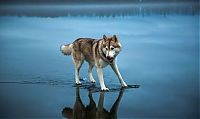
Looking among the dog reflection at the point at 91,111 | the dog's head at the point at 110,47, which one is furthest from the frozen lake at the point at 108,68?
the dog's head at the point at 110,47

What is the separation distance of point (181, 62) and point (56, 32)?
24.0 inches

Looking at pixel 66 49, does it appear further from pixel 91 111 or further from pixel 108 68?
pixel 91 111

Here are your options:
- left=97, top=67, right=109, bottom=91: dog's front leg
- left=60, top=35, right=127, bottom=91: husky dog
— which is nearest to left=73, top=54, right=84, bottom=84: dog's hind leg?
left=60, top=35, right=127, bottom=91: husky dog

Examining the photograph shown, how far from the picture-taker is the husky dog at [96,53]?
174 centimetres

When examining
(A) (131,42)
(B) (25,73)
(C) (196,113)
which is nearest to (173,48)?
(A) (131,42)

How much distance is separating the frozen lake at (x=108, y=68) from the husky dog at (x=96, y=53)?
0.08m

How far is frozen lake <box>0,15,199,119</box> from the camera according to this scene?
180cm

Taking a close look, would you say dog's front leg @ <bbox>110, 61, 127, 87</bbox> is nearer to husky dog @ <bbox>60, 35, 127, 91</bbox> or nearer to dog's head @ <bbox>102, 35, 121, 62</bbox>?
husky dog @ <bbox>60, 35, 127, 91</bbox>

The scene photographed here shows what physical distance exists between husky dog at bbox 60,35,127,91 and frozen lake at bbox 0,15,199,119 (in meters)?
0.08

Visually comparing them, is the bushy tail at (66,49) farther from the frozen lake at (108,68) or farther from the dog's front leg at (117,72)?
the dog's front leg at (117,72)

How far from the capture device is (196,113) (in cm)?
179

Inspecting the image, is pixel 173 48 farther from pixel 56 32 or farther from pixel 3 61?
pixel 3 61

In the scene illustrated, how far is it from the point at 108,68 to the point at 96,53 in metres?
0.23

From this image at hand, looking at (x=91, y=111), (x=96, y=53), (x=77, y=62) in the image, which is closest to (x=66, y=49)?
(x=77, y=62)
